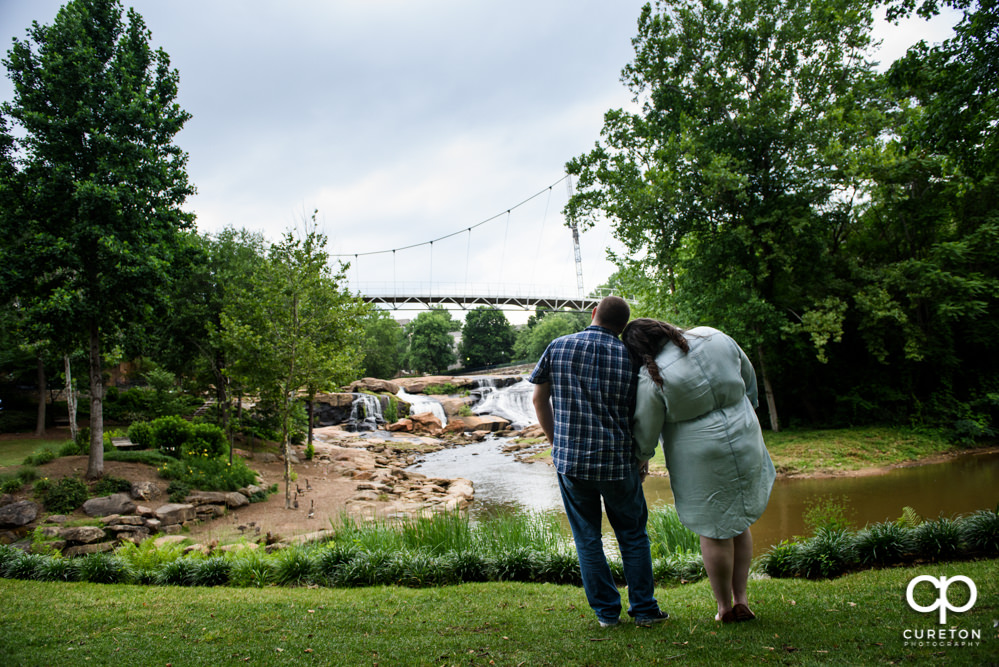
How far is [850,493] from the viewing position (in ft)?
28.8

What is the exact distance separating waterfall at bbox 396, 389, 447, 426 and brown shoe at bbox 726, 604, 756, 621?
Result: 26.2 m

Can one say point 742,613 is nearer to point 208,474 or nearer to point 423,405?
point 208,474

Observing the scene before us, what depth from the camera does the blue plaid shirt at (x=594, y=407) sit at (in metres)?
2.75

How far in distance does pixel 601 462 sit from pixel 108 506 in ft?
30.9

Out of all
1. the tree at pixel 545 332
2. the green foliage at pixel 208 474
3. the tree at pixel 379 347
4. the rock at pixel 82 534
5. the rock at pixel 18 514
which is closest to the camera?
the rock at pixel 82 534

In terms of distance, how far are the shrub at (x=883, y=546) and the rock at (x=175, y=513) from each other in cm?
939

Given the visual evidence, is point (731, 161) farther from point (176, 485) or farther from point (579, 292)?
point (579, 292)

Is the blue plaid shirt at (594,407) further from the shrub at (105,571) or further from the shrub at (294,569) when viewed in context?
the shrub at (105,571)

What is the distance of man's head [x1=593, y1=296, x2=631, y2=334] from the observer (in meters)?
3.02

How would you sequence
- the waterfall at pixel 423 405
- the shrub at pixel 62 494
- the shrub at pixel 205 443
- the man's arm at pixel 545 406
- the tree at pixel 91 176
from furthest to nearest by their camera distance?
the waterfall at pixel 423 405
the shrub at pixel 205 443
the tree at pixel 91 176
the shrub at pixel 62 494
the man's arm at pixel 545 406

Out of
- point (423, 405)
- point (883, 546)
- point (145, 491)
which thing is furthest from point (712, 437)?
point (423, 405)

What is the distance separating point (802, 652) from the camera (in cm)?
228

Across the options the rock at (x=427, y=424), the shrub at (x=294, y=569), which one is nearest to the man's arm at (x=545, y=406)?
the shrub at (x=294, y=569)

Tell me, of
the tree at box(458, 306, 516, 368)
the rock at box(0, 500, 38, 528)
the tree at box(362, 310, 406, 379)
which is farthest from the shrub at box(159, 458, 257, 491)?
the tree at box(458, 306, 516, 368)
